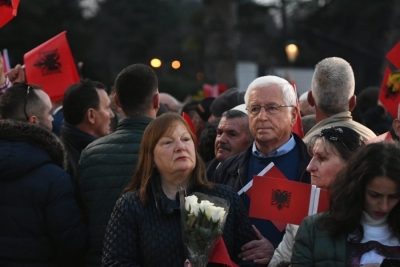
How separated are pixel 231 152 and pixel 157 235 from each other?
74.4 inches

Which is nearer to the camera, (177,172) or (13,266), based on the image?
(177,172)

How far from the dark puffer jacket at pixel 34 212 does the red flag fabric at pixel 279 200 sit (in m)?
1.25

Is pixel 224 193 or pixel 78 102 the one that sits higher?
pixel 78 102

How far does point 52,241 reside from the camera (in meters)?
6.00

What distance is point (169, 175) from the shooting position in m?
5.32

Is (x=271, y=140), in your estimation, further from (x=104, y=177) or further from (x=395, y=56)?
(x=395, y=56)

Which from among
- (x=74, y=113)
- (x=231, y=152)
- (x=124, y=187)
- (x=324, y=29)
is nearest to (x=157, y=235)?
(x=124, y=187)

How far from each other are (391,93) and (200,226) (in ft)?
14.6

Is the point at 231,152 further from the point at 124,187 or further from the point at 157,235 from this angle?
the point at 157,235

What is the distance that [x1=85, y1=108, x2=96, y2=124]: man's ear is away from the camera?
741 centimetres

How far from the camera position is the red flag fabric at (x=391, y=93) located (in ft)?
28.6

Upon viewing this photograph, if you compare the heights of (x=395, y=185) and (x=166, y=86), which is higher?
(x=395, y=185)

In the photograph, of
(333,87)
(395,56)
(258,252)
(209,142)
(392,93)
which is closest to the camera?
(258,252)

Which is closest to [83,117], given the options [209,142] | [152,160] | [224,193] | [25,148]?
[209,142]
